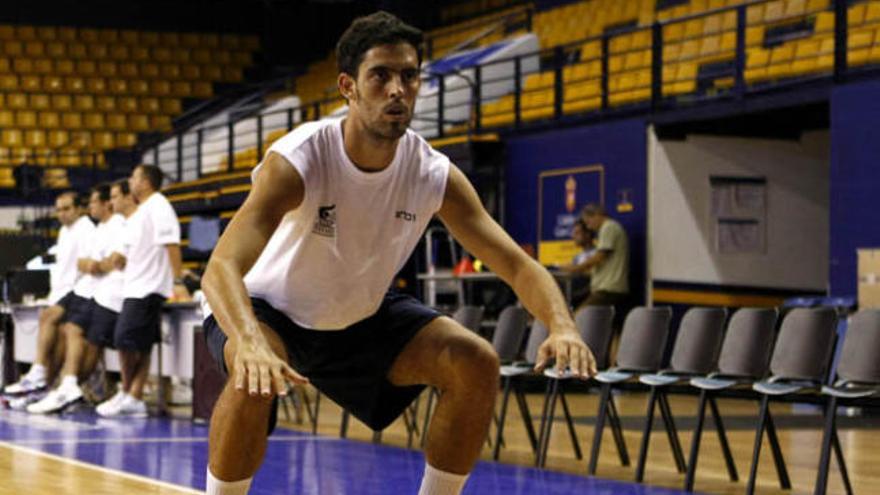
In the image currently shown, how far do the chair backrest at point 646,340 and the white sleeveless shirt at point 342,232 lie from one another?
3.80m

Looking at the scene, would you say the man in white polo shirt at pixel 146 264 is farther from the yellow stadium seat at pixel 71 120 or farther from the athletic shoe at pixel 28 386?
the yellow stadium seat at pixel 71 120

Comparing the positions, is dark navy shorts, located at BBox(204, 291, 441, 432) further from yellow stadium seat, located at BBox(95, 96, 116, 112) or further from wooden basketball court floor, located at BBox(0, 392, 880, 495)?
yellow stadium seat, located at BBox(95, 96, 116, 112)

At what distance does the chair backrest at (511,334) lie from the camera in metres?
8.95

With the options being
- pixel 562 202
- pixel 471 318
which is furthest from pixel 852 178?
pixel 471 318

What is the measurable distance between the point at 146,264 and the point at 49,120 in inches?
587

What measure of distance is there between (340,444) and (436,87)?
9.88m

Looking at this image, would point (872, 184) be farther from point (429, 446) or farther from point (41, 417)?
point (429, 446)

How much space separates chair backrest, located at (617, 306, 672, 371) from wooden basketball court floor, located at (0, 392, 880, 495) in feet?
1.88

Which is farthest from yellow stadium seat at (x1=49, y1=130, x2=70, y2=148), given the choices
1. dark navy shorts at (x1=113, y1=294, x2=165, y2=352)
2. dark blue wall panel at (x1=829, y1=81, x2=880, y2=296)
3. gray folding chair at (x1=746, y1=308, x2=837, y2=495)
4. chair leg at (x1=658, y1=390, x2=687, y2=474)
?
gray folding chair at (x1=746, y1=308, x2=837, y2=495)

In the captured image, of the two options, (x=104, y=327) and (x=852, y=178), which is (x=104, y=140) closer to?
(x=104, y=327)

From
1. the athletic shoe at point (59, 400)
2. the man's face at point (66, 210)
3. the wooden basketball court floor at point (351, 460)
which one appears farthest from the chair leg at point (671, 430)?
the man's face at point (66, 210)

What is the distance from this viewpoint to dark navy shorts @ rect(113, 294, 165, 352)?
10734 mm

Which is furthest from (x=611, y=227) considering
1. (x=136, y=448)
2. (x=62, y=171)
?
(x=62, y=171)

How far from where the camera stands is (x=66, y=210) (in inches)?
479
